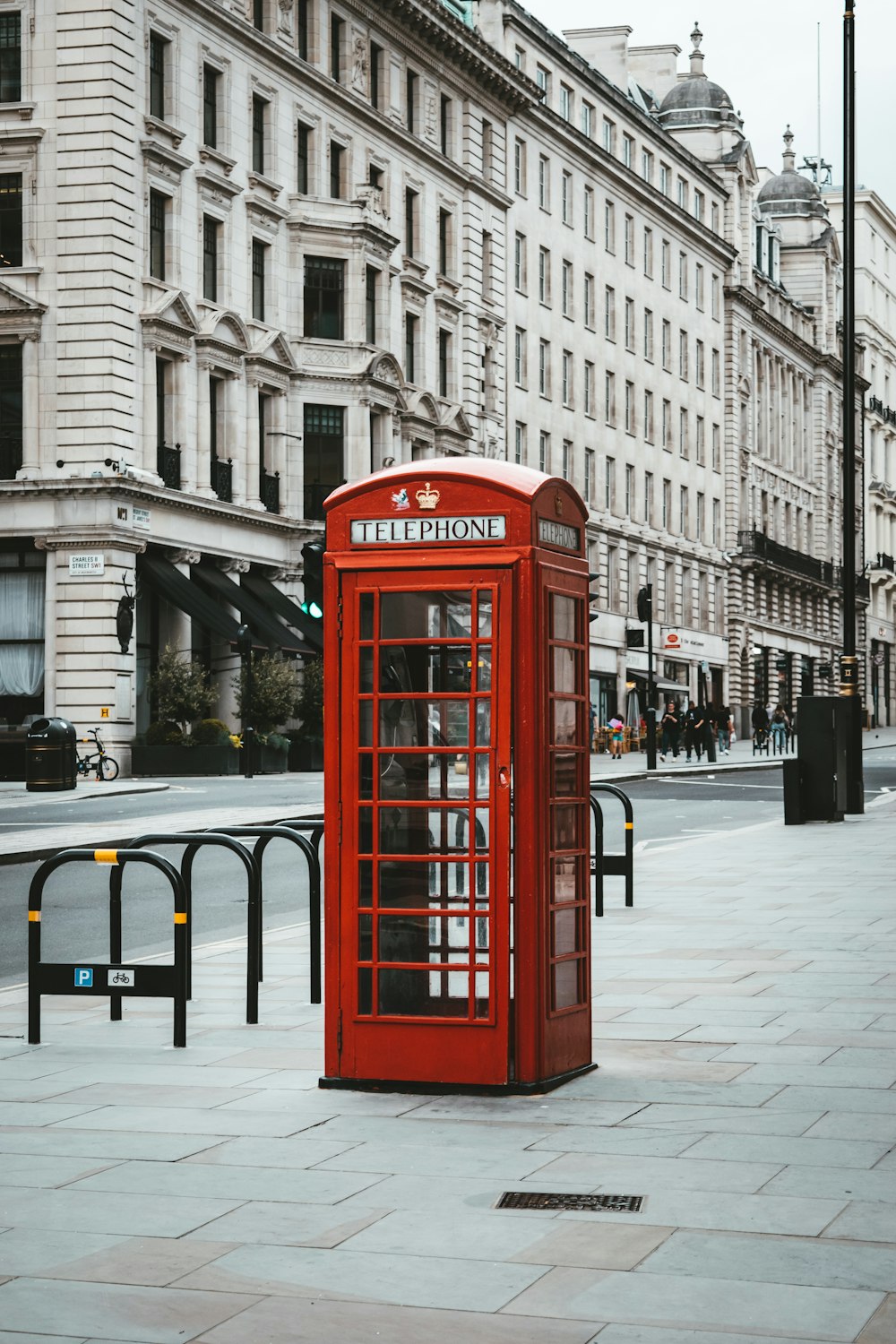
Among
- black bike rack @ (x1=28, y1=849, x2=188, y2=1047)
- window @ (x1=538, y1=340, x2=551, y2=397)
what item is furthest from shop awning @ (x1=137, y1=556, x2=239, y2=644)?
black bike rack @ (x1=28, y1=849, x2=188, y2=1047)

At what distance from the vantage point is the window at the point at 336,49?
50656mm

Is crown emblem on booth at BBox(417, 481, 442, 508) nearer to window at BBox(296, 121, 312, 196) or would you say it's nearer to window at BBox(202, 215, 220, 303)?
window at BBox(202, 215, 220, 303)

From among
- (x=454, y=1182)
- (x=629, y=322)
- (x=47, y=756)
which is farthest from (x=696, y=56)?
(x=454, y=1182)

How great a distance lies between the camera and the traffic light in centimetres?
1562

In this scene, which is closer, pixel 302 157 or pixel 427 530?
pixel 427 530

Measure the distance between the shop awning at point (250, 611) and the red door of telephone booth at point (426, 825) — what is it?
36.2 m

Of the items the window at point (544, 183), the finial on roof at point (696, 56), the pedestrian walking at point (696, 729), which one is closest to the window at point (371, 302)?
the pedestrian walking at point (696, 729)

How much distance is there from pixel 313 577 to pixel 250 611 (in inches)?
1116

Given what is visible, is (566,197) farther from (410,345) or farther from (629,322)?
(410,345)

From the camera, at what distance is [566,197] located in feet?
224

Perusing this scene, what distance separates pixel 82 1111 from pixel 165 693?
1301 inches

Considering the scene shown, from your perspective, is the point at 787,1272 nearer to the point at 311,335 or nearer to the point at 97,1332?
the point at 97,1332

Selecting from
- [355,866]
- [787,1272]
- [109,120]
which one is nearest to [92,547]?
[109,120]

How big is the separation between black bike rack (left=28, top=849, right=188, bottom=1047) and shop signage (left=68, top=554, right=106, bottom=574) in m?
31.1
